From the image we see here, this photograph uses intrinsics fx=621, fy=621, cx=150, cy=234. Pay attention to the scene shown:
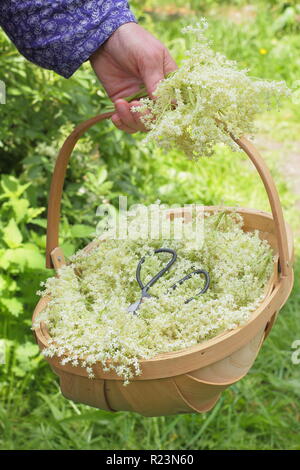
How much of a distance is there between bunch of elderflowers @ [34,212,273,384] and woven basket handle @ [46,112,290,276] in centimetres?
7

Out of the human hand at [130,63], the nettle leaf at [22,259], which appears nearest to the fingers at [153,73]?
the human hand at [130,63]

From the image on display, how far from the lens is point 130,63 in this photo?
58.5 inches

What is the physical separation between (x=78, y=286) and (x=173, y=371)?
0.36m

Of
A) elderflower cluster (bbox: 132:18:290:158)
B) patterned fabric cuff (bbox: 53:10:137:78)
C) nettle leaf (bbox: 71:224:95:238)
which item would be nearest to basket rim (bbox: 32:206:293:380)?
elderflower cluster (bbox: 132:18:290:158)

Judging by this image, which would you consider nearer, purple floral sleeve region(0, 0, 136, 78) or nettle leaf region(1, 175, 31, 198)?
purple floral sleeve region(0, 0, 136, 78)

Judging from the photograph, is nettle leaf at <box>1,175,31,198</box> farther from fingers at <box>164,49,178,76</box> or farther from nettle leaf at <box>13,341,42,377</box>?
fingers at <box>164,49,178,76</box>

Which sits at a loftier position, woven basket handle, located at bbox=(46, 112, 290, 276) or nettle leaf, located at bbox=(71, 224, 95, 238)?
woven basket handle, located at bbox=(46, 112, 290, 276)

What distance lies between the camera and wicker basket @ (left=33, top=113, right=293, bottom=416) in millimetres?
1173

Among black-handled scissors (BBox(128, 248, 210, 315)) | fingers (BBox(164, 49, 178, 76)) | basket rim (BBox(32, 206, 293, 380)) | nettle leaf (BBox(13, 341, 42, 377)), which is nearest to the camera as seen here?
basket rim (BBox(32, 206, 293, 380))

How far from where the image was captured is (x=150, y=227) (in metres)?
1.55

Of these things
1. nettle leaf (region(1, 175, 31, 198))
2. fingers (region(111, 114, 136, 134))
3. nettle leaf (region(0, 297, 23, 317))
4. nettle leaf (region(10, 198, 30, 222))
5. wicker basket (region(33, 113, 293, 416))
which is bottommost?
nettle leaf (region(0, 297, 23, 317))

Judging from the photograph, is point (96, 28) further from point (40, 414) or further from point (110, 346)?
point (40, 414)

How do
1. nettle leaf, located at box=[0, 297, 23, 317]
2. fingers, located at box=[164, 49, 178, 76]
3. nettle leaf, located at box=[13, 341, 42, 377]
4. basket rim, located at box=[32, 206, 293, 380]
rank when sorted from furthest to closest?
nettle leaf, located at box=[13, 341, 42, 377], nettle leaf, located at box=[0, 297, 23, 317], fingers, located at box=[164, 49, 178, 76], basket rim, located at box=[32, 206, 293, 380]
